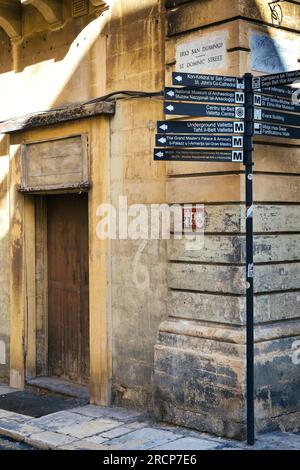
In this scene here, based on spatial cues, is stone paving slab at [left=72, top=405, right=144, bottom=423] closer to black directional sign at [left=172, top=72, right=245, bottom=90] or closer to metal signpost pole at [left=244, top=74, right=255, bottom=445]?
metal signpost pole at [left=244, top=74, right=255, bottom=445]

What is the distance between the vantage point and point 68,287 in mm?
9828

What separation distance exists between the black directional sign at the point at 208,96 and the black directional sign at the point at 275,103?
0.55 feet

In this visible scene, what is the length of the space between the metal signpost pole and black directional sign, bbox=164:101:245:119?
106 mm

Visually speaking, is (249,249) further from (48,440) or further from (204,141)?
(48,440)

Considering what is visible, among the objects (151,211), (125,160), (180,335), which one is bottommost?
(180,335)

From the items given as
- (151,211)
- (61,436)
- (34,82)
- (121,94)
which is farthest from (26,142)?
(61,436)

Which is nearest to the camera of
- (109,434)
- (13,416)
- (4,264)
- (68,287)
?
(109,434)

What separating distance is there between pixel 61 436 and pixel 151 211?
272cm

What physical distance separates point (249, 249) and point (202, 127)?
50.8 inches

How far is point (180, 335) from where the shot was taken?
784 cm

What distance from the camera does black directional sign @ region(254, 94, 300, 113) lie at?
22.7ft

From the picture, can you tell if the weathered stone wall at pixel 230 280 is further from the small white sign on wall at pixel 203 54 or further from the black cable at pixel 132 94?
the black cable at pixel 132 94

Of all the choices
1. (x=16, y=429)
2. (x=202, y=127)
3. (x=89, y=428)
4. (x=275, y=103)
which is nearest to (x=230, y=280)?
(x=202, y=127)

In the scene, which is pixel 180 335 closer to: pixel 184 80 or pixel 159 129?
pixel 159 129
